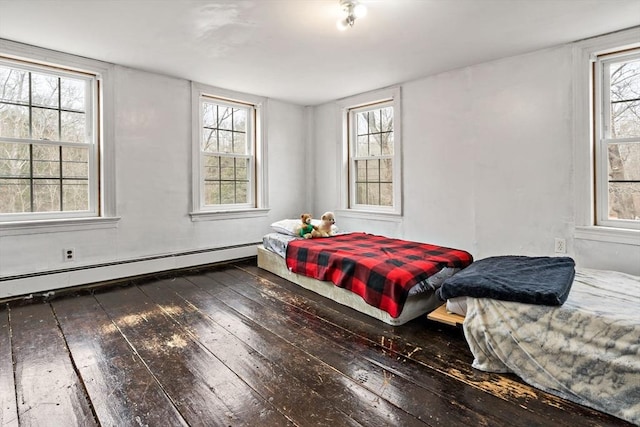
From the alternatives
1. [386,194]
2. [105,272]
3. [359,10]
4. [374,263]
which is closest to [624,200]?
[374,263]

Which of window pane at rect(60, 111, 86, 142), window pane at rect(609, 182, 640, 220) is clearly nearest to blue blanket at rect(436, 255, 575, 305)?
window pane at rect(609, 182, 640, 220)

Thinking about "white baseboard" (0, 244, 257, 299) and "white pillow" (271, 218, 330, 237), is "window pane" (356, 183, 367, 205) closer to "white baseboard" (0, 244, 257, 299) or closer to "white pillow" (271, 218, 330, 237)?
"white pillow" (271, 218, 330, 237)

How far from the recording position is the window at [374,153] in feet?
14.0

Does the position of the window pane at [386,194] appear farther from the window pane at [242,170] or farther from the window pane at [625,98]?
the window pane at [625,98]

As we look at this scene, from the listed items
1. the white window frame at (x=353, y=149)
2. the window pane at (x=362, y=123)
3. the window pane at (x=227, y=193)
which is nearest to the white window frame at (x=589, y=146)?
the white window frame at (x=353, y=149)

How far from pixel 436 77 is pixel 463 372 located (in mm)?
3112

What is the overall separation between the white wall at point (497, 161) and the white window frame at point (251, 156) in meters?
1.92

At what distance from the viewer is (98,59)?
3.39 m

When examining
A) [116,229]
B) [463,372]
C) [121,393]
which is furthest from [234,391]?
[116,229]

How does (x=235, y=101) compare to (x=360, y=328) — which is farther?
(x=235, y=101)

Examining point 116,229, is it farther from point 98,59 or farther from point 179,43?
point 179,43

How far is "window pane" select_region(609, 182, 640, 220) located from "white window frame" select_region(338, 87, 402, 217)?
78.6 inches

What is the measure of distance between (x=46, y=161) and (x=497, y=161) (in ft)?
14.4

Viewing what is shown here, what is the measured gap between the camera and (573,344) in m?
1.71
